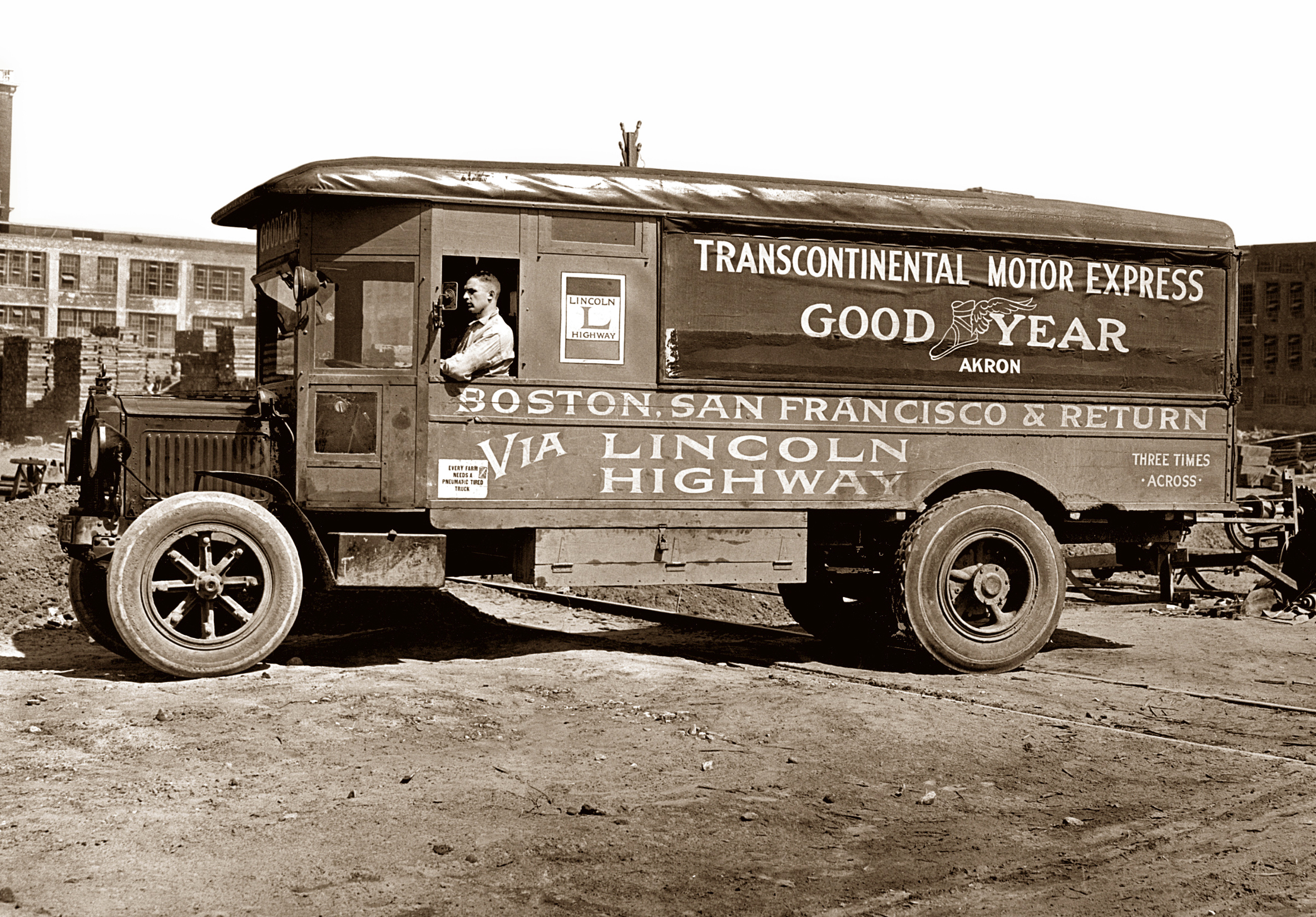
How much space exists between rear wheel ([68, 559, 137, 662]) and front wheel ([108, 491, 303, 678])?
726 millimetres

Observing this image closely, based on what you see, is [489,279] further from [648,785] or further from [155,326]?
[155,326]

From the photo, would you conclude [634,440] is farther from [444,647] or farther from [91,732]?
[91,732]

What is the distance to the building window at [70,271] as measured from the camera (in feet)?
234

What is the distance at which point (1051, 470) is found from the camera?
8.77 metres

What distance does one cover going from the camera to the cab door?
7.72 m

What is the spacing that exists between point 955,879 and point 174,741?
3.45 meters

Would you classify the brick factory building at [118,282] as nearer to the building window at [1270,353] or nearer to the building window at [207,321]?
the building window at [207,321]

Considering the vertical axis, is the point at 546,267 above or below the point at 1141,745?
above

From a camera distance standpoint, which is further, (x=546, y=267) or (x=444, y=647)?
(x=444, y=647)

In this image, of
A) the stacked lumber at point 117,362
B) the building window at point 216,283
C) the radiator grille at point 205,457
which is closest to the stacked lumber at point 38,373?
the stacked lumber at point 117,362

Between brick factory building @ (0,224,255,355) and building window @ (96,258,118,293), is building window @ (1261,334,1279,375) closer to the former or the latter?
brick factory building @ (0,224,255,355)

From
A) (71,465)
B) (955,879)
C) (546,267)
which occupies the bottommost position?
(955,879)

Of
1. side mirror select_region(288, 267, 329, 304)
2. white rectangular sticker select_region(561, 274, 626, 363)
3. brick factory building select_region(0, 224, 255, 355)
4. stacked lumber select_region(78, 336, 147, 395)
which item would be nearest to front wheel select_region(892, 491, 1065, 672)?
white rectangular sticker select_region(561, 274, 626, 363)

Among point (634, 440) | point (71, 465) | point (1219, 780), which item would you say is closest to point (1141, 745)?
point (1219, 780)
